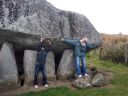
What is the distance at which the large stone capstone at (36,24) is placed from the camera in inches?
682

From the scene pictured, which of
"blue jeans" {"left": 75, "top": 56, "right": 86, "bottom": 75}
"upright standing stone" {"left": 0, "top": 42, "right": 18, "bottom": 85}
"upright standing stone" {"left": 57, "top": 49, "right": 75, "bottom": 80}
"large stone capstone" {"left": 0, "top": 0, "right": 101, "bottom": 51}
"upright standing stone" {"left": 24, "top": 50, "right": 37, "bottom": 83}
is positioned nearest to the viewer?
"large stone capstone" {"left": 0, "top": 0, "right": 101, "bottom": 51}

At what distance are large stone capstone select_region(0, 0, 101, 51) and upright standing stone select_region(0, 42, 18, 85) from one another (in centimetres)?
54

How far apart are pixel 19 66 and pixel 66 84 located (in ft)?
11.0

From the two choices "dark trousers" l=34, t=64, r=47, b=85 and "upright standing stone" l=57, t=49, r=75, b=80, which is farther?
"upright standing stone" l=57, t=49, r=75, b=80

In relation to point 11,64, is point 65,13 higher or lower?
higher

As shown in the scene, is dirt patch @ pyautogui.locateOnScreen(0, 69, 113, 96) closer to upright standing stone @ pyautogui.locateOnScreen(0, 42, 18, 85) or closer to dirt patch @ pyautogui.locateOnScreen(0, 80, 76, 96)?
dirt patch @ pyautogui.locateOnScreen(0, 80, 76, 96)

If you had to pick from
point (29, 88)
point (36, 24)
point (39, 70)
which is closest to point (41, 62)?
point (39, 70)

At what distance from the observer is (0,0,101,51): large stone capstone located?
56.9 ft

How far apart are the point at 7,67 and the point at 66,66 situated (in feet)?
10.2

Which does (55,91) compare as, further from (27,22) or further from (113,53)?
(113,53)

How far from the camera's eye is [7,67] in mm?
17688

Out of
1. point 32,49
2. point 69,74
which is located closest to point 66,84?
point 69,74

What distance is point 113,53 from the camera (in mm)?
26406

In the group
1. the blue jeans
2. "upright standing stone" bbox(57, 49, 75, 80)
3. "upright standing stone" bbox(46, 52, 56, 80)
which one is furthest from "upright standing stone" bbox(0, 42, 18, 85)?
the blue jeans
